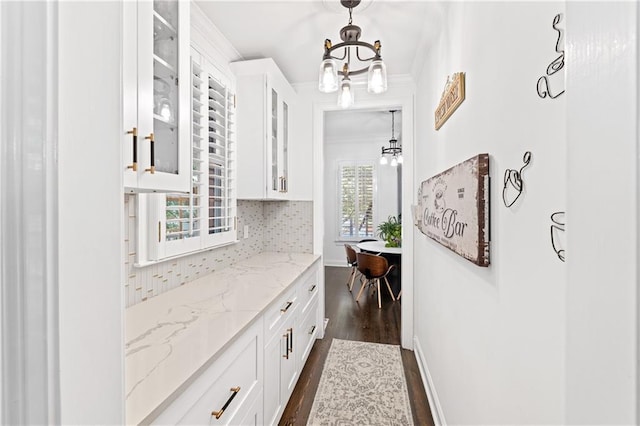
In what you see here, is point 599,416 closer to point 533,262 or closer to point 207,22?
point 533,262

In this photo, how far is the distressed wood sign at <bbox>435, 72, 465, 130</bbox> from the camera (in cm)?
142

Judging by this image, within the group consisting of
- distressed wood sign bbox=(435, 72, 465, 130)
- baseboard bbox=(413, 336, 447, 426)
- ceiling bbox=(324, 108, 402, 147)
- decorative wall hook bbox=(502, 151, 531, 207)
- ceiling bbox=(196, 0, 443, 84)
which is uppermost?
ceiling bbox=(324, 108, 402, 147)

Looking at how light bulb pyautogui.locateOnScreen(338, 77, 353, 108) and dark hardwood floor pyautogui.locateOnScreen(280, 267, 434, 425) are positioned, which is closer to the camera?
light bulb pyautogui.locateOnScreen(338, 77, 353, 108)

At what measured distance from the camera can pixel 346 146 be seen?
638 centimetres

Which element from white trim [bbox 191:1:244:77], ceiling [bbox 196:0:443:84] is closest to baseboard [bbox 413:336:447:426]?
ceiling [bbox 196:0:443:84]

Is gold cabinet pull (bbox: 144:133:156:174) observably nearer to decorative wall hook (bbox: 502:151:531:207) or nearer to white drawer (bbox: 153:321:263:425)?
white drawer (bbox: 153:321:263:425)

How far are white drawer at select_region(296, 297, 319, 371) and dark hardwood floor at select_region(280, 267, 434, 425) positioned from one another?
107 mm

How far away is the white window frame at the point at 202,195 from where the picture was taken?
1567 mm

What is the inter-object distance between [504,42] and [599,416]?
1068 mm

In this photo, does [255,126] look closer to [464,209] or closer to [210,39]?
[210,39]

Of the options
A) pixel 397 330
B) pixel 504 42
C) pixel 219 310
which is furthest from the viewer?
pixel 397 330

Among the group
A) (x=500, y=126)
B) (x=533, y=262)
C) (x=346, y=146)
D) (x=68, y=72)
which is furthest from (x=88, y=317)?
(x=346, y=146)

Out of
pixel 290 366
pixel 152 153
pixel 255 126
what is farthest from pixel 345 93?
pixel 290 366

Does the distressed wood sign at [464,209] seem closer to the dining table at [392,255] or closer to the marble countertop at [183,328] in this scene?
the marble countertop at [183,328]
